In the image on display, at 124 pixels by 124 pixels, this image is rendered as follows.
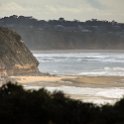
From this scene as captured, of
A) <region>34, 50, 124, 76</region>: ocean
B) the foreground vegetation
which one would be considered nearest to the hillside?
<region>34, 50, 124, 76</region>: ocean

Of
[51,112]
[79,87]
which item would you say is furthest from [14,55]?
[51,112]

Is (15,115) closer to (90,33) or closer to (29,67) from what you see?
(29,67)

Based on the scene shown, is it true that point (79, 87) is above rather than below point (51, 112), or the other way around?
below

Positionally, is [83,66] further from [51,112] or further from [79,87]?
[51,112]

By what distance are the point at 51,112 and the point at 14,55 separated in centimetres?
3785

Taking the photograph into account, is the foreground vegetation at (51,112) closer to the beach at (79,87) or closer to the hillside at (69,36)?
the beach at (79,87)

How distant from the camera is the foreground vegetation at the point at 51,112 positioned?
10.2 meters

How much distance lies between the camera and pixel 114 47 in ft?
593

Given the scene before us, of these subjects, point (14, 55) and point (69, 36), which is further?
point (69, 36)

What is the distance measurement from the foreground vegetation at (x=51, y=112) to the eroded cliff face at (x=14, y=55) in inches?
1305

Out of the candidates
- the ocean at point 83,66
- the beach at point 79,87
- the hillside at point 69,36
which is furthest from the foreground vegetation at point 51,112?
the hillside at point 69,36

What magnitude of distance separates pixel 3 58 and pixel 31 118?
34.7 meters

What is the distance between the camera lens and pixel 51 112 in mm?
10367

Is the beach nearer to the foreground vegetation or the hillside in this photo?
the foreground vegetation
